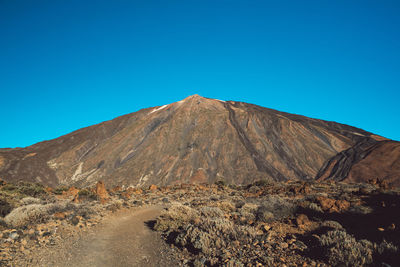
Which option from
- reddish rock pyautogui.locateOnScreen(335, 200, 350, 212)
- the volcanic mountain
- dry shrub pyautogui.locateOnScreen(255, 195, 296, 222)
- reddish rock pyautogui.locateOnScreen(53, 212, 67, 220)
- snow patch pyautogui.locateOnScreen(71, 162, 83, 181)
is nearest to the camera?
dry shrub pyautogui.locateOnScreen(255, 195, 296, 222)

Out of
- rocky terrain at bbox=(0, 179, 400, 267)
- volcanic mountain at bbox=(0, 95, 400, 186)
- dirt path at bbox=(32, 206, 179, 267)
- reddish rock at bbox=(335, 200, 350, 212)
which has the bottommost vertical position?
dirt path at bbox=(32, 206, 179, 267)

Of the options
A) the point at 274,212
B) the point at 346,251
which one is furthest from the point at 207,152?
the point at 346,251

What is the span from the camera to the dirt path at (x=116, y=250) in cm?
655

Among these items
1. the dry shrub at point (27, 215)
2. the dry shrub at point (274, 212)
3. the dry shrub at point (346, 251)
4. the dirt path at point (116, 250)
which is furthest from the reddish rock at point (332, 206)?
the dry shrub at point (27, 215)

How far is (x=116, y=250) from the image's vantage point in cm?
742

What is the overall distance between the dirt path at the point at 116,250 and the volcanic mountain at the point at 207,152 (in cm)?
5324

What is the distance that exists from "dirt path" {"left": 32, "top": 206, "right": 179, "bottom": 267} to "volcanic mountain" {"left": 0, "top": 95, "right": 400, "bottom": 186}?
175 ft

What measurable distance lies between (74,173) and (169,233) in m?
74.8

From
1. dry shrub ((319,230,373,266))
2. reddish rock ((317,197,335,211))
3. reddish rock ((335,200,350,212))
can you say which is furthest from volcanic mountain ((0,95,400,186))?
dry shrub ((319,230,373,266))

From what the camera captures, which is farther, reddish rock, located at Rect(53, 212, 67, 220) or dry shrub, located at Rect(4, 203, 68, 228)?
reddish rock, located at Rect(53, 212, 67, 220)

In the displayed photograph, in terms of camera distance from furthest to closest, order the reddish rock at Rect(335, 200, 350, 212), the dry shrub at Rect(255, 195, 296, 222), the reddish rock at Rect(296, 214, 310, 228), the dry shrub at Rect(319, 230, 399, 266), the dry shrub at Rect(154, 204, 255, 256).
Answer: the reddish rock at Rect(335, 200, 350, 212) → the dry shrub at Rect(255, 195, 296, 222) → the reddish rock at Rect(296, 214, 310, 228) → the dry shrub at Rect(154, 204, 255, 256) → the dry shrub at Rect(319, 230, 399, 266)

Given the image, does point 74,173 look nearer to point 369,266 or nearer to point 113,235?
point 113,235

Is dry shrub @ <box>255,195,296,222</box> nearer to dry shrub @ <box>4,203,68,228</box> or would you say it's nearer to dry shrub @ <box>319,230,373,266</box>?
dry shrub @ <box>319,230,373,266</box>

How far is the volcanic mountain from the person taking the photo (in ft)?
210
